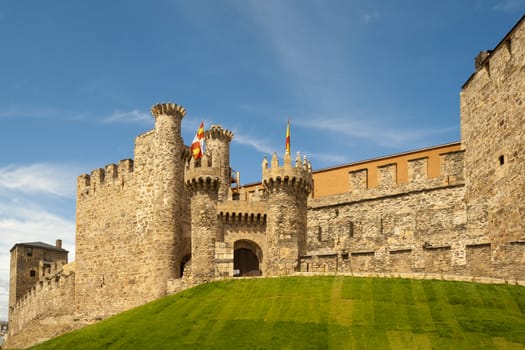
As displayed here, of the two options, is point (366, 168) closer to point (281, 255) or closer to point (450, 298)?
point (281, 255)

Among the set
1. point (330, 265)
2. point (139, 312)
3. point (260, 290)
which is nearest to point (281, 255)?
point (330, 265)

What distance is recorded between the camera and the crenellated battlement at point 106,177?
4778 centimetres

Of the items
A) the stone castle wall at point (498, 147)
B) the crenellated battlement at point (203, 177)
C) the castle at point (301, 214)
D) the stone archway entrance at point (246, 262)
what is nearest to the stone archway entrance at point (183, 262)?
the castle at point (301, 214)

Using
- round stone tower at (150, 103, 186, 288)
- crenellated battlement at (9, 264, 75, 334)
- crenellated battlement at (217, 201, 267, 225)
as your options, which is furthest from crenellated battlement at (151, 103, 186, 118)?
crenellated battlement at (9, 264, 75, 334)

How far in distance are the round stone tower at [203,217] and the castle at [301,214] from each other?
60 mm

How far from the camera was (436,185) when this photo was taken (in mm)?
38781

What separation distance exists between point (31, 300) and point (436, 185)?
116 feet

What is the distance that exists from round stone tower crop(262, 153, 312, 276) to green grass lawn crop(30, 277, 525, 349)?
3.53m

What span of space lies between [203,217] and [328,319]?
45.4ft

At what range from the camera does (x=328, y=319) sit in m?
26.6

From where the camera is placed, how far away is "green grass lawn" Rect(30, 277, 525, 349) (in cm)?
2381

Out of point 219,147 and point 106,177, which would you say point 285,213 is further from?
point 106,177

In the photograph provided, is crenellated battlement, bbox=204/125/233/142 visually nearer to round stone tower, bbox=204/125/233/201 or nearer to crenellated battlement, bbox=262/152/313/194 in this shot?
round stone tower, bbox=204/125/233/201

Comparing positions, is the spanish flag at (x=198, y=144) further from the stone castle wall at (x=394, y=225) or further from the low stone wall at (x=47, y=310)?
the low stone wall at (x=47, y=310)
